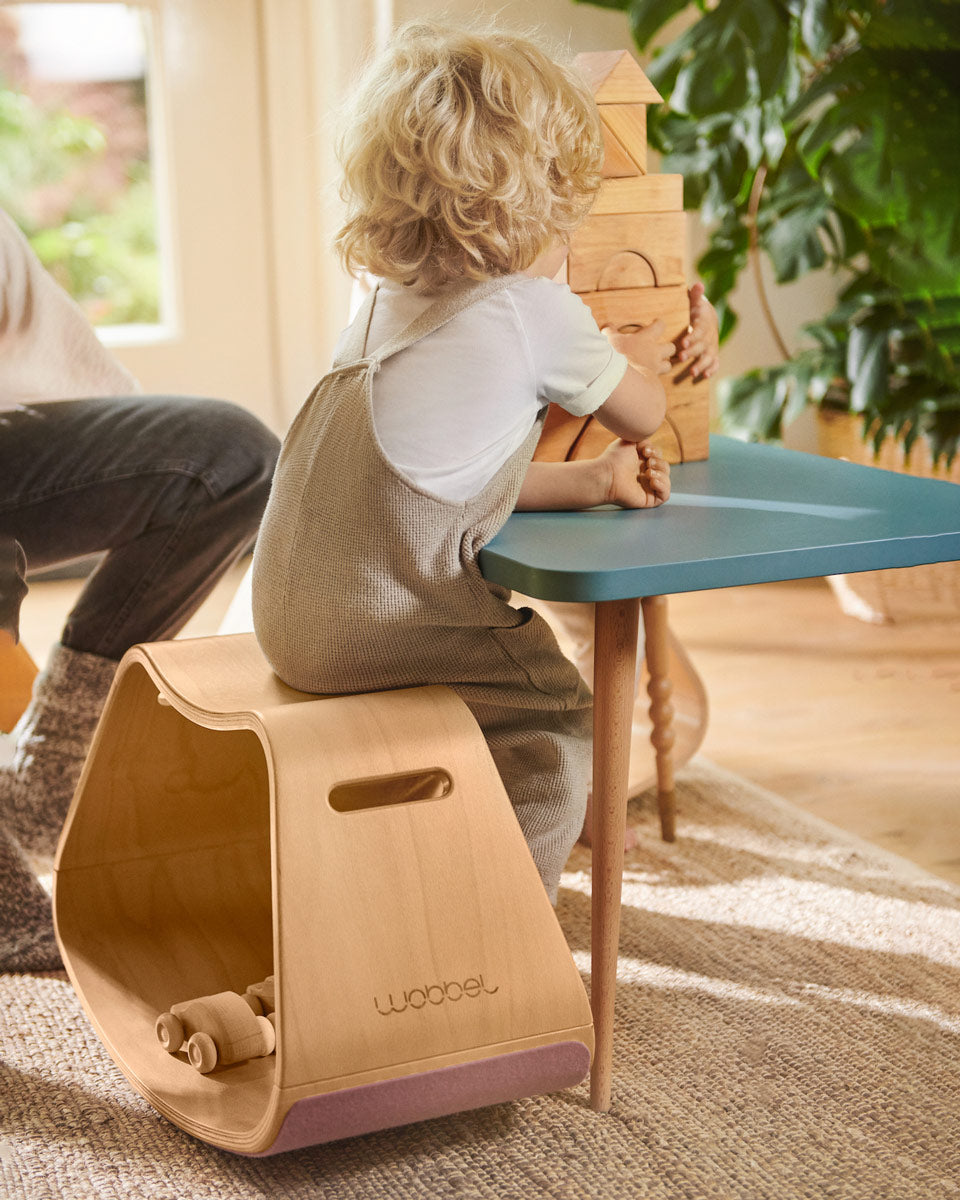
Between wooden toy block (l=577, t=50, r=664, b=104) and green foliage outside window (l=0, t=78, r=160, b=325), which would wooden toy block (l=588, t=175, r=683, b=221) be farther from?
green foliage outside window (l=0, t=78, r=160, b=325)

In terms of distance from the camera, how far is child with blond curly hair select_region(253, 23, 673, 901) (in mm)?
1016

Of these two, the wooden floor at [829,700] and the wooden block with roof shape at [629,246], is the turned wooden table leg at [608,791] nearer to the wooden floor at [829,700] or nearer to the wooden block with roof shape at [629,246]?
the wooden block with roof shape at [629,246]

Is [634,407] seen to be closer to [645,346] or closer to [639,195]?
[645,346]

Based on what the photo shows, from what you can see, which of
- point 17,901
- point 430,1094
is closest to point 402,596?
point 430,1094

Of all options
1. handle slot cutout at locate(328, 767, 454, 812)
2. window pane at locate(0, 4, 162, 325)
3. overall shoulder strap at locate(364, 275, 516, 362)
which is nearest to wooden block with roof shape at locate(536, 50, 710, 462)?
overall shoulder strap at locate(364, 275, 516, 362)

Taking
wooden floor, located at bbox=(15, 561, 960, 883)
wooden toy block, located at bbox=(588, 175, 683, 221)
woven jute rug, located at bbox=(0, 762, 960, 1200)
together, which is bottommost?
wooden floor, located at bbox=(15, 561, 960, 883)

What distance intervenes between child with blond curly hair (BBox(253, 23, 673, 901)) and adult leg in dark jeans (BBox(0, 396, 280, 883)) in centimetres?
32

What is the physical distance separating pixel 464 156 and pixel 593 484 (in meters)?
0.27

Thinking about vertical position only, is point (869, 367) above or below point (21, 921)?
above

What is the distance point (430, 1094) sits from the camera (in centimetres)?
95

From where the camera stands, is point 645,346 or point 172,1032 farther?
point 645,346

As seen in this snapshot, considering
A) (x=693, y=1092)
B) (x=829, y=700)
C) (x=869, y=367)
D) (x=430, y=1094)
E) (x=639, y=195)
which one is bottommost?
(x=829, y=700)

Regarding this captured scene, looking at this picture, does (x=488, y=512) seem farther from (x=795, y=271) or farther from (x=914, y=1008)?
(x=795, y=271)

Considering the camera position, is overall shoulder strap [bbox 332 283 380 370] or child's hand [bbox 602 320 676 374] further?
child's hand [bbox 602 320 676 374]
